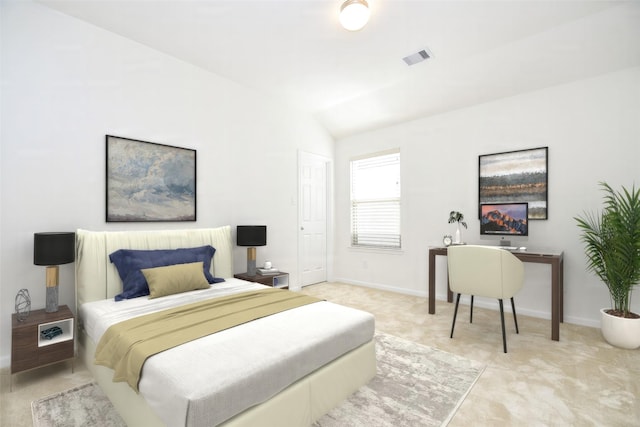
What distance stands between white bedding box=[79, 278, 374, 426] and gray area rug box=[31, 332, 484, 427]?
1.10 ft

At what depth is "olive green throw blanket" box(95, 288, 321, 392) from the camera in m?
1.56

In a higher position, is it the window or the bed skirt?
the window

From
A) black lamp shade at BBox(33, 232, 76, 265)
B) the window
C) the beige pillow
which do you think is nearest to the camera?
black lamp shade at BBox(33, 232, 76, 265)

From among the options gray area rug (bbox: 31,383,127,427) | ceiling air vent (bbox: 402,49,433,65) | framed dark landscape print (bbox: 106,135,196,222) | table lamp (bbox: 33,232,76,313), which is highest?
ceiling air vent (bbox: 402,49,433,65)

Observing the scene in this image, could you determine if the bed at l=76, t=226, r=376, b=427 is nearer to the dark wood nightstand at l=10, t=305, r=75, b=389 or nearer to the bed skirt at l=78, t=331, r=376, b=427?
the bed skirt at l=78, t=331, r=376, b=427

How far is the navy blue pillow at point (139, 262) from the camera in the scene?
2566 millimetres

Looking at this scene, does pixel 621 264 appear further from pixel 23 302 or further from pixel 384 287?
pixel 23 302

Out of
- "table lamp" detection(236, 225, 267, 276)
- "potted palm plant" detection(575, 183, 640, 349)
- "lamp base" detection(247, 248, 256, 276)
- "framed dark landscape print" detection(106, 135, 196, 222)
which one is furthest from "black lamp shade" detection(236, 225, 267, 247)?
"potted palm plant" detection(575, 183, 640, 349)

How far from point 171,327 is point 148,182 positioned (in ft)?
6.07

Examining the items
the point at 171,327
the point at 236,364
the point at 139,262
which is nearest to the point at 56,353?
the point at 139,262

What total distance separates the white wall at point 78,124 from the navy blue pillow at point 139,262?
407 millimetres

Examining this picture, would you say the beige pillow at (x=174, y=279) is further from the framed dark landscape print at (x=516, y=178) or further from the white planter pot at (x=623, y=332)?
the white planter pot at (x=623, y=332)

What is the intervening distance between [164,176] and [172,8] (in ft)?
5.12

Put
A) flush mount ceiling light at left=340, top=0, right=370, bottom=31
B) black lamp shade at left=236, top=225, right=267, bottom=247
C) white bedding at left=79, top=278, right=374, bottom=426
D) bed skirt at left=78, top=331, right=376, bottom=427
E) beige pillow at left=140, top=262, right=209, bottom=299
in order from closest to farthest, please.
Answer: white bedding at left=79, top=278, right=374, bottom=426 → bed skirt at left=78, top=331, right=376, bottom=427 → flush mount ceiling light at left=340, top=0, right=370, bottom=31 → beige pillow at left=140, top=262, right=209, bottom=299 → black lamp shade at left=236, top=225, right=267, bottom=247
